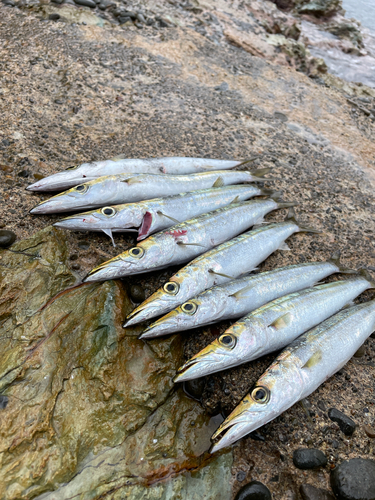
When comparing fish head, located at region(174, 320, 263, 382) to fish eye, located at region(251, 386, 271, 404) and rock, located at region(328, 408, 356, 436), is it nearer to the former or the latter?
fish eye, located at region(251, 386, 271, 404)

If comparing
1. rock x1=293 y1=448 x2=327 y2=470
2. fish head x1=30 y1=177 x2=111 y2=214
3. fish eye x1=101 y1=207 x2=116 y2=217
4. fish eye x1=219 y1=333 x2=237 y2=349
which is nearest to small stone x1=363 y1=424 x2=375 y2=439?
rock x1=293 y1=448 x2=327 y2=470

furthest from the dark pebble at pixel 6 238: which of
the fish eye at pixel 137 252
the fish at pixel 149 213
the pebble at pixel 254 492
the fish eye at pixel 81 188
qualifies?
the pebble at pixel 254 492

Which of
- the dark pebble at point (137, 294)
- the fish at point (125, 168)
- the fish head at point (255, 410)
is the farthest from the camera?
the fish at point (125, 168)

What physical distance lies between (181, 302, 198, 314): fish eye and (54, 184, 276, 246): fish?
101 centimetres

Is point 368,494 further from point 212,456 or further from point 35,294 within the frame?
point 35,294

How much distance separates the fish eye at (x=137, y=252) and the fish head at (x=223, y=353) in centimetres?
108

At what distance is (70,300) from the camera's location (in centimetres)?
320

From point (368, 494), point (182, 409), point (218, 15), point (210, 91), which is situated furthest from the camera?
point (218, 15)

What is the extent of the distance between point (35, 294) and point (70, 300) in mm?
324

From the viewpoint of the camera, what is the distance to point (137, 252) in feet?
10.9

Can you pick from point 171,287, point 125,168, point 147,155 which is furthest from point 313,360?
point 147,155

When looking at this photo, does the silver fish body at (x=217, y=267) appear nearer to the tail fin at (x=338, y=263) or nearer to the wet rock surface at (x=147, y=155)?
the wet rock surface at (x=147, y=155)

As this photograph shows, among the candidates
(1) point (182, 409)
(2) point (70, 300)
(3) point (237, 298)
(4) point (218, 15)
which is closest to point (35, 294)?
(2) point (70, 300)

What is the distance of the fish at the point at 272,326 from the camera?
2781 mm
